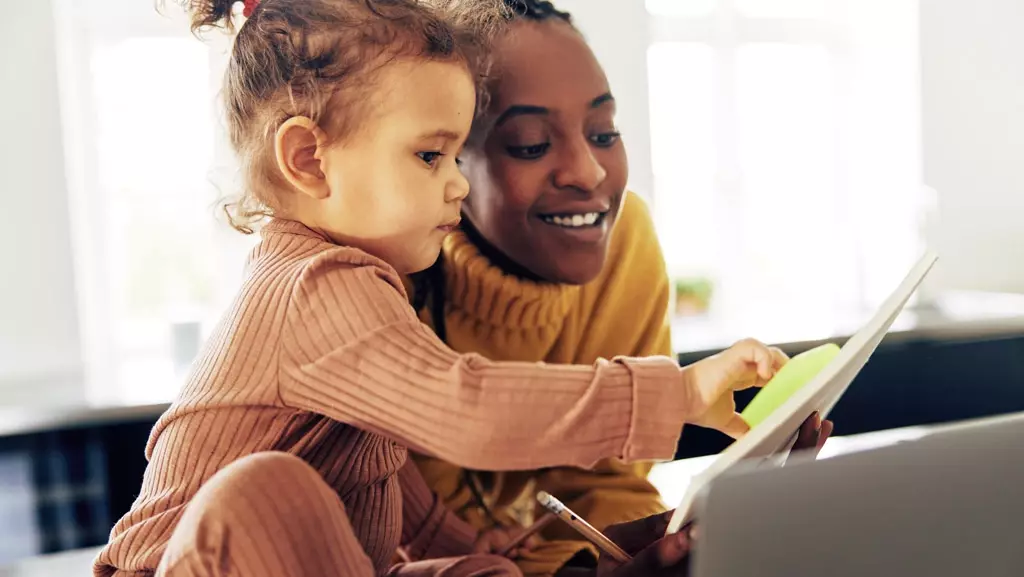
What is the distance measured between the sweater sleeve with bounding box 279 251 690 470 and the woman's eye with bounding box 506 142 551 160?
10.2 inches

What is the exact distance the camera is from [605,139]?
0.87m

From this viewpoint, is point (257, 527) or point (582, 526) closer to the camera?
point (257, 527)

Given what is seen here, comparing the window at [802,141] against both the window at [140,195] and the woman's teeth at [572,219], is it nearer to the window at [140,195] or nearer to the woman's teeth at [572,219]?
the window at [140,195]

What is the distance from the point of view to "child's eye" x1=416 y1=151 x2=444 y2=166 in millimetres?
674

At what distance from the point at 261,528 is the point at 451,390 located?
0.14m

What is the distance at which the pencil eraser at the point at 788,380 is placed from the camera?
694 millimetres

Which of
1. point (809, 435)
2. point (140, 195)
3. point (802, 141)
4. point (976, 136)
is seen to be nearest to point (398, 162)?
point (809, 435)

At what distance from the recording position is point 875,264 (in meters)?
2.60

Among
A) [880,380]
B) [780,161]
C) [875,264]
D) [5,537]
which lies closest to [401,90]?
[5,537]

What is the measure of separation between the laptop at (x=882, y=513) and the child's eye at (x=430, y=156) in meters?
0.33

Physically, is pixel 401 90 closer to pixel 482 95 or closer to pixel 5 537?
pixel 482 95

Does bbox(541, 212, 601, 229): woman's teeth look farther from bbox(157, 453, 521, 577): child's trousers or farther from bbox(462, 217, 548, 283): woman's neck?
bbox(157, 453, 521, 577): child's trousers

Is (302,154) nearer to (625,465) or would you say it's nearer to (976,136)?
(625,465)

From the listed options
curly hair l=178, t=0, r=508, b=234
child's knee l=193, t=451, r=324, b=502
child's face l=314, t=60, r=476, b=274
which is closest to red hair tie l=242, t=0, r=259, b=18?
curly hair l=178, t=0, r=508, b=234
